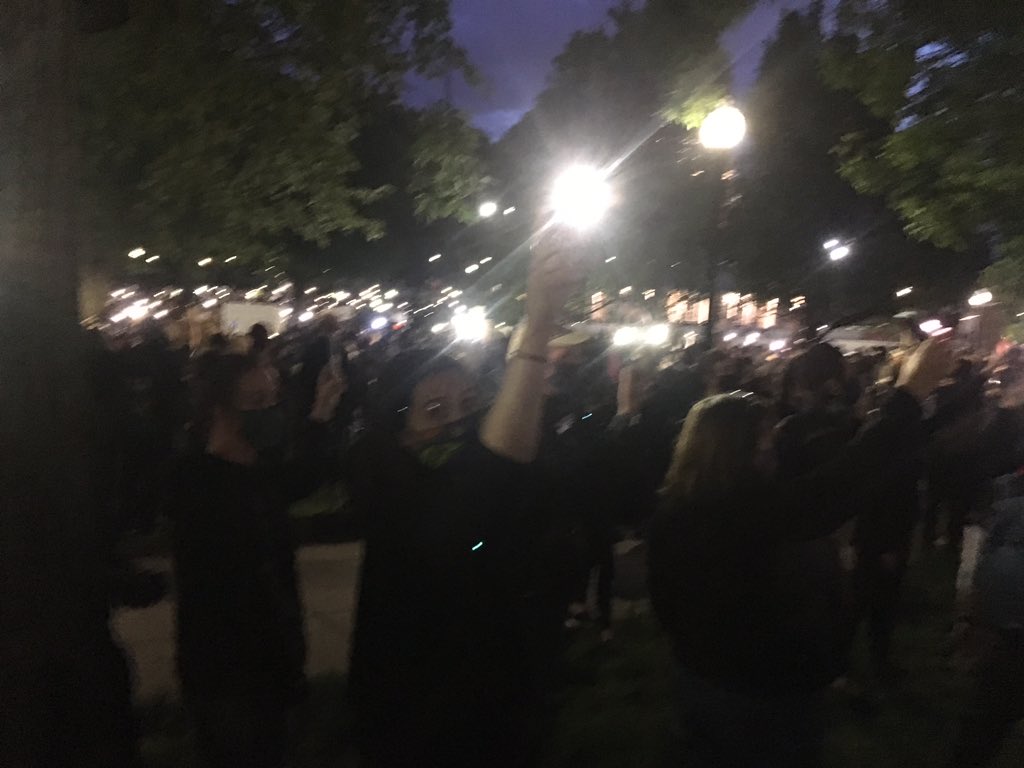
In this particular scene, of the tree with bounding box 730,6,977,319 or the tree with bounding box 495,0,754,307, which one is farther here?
the tree with bounding box 730,6,977,319

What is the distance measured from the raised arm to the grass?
2.68 metres

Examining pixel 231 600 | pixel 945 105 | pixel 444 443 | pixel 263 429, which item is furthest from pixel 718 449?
pixel 945 105

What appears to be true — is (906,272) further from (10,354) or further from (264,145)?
(10,354)

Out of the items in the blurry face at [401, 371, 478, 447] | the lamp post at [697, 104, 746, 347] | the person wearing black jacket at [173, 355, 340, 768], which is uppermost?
the lamp post at [697, 104, 746, 347]

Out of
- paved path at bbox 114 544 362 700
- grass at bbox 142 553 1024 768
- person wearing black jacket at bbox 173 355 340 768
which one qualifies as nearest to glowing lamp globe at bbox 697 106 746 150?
grass at bbox 142 553 1024 768

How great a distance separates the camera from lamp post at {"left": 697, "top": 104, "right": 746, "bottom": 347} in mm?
8867

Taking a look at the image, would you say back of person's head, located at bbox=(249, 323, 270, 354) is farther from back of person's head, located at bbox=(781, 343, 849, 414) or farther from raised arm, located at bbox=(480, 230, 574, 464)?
raised arm, located at bbox=(480, 230, 574, 464)

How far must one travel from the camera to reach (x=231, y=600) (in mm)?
2877

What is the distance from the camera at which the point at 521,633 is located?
211 centimetres

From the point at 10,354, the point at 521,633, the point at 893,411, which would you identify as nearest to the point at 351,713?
the point at 521,633

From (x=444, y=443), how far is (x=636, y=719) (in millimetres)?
2853

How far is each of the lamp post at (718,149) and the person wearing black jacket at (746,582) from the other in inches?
258

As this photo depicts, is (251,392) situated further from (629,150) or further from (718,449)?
(629,150)

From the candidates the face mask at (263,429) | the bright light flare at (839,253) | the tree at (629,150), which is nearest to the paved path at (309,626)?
the face mask at (263,429)
